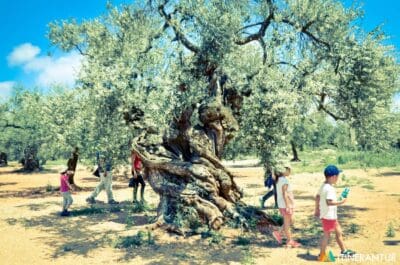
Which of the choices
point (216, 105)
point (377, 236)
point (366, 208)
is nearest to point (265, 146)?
point (216, 105)

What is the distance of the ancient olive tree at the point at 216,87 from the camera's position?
A: 39.8 feet

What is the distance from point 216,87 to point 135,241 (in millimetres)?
5721

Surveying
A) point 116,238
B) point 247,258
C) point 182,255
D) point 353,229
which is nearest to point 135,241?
point 116,238

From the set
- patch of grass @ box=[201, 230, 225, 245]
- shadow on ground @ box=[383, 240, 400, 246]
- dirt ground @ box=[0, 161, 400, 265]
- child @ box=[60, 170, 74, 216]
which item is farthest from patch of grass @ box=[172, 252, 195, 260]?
child @ box=[60, 170, 74, 216]

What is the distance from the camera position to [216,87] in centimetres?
1338

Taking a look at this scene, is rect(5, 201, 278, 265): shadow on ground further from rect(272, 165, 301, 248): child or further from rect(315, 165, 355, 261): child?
rect(315, 165, 355, 261): child

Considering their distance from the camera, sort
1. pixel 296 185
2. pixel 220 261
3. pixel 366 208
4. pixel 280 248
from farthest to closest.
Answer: pixel 296 185
pixel 366 208
pixel 280 248
pixel 220 261

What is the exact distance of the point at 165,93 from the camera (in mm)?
12008

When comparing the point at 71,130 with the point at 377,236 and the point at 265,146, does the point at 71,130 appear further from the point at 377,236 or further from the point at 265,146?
the point at 377,236

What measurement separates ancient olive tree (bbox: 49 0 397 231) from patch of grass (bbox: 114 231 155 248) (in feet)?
2.90

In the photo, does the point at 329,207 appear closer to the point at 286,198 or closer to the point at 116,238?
the point at 286,198

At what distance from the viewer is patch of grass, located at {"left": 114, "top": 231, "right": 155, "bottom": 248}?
10531mm

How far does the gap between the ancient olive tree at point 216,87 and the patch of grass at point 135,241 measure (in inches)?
34.8

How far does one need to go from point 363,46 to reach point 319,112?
281 centimetres
